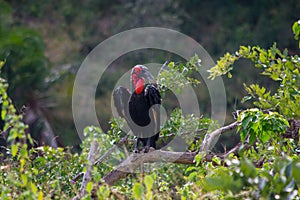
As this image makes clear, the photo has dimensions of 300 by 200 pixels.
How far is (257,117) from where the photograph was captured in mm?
3824

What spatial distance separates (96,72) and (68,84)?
1.14 meters

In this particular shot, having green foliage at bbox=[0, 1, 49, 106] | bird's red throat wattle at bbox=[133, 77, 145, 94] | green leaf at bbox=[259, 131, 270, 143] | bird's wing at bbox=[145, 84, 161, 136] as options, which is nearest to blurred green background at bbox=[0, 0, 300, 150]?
green foliage at bbox=[0, 1, 49, 106]

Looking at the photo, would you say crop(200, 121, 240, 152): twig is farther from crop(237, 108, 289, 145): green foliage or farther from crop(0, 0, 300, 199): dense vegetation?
crop(237, 108, 289, 145): green foliage

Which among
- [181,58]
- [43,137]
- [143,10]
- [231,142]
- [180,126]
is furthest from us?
[143,10]

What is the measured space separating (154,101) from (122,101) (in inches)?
14.9

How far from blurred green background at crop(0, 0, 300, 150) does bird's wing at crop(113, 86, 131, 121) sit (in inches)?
113

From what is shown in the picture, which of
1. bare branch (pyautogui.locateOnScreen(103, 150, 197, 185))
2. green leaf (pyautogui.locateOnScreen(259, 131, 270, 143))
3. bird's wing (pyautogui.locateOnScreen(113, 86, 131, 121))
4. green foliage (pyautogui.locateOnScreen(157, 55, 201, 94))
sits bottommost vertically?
green leaf (pyautogui.locateOnScreen(259, 131, 270, 143))

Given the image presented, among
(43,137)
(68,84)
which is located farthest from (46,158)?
(68,84)

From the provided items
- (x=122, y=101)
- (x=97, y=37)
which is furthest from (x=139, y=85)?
(x=97, y=37)

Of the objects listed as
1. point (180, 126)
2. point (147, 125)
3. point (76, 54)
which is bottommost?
point (180, 126)

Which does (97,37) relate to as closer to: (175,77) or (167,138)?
(167,138)

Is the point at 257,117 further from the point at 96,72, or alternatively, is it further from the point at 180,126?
the point at 96,72

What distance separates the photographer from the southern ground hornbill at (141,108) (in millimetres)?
5488

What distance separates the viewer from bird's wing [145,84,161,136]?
5.40 m
